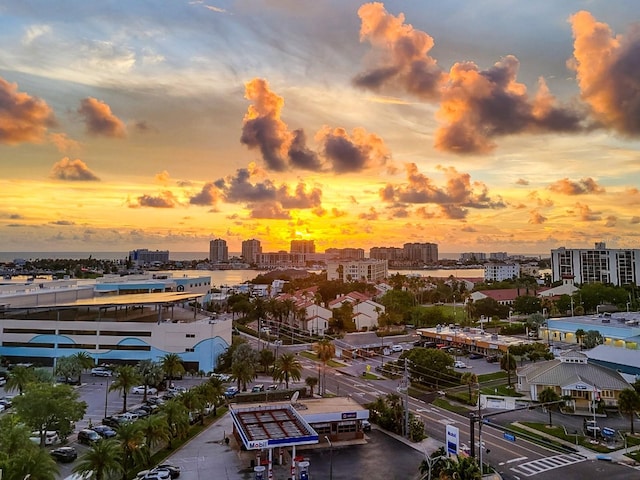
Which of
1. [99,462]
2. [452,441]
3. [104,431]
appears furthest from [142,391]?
[452,441]

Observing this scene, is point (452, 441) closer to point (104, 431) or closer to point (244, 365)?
point (244, 365)

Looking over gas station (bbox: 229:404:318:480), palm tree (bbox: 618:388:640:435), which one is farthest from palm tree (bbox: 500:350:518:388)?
gas station (bbox: 229:404:318:480)

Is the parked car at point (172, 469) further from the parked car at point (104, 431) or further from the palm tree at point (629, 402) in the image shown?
the palm tree at point (629, 402)

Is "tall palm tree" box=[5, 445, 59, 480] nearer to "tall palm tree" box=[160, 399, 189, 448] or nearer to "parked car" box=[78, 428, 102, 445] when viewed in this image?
"tall palm tree" box=[160, 399, 189, 448]

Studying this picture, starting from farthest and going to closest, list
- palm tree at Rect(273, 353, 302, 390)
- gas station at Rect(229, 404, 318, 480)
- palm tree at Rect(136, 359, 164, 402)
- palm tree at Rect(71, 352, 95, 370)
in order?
palm tree at Rect(71, 352, 95, 370), palm tree at Rect(273, 353, 302, 390), palm tree at Rect(136, 359, 164, 402), gas station at Rect(229, 404, 318, 480)

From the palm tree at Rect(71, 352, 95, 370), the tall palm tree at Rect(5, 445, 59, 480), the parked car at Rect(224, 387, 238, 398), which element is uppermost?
the tall palm tree at Rect(5, 445, 59, 480)

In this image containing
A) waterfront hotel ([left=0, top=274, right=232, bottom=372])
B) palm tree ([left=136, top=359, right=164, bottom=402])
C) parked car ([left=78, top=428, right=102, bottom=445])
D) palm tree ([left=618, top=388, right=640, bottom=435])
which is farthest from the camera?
waterfront hotel ([left=0, top=274, right=232, bottom=372])
